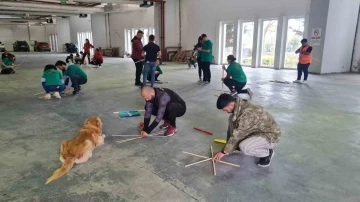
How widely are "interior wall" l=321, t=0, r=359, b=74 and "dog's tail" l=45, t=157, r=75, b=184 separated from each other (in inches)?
Result: 355

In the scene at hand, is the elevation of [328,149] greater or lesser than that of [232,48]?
lesser

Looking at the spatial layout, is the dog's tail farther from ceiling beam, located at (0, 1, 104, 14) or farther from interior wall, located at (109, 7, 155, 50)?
ceiling beam, located at (0, 1, 104, 14)

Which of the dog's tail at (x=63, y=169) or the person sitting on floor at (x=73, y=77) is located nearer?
the dog's tail at (x=63, y=169)

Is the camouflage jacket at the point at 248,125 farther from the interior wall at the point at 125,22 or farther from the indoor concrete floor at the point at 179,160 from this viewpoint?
the interior wall at the point at 125,22

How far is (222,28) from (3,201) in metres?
12.0

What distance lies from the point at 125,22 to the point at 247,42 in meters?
10.1

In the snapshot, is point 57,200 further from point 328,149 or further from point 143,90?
point 328,149

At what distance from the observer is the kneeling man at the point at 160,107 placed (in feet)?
9.71

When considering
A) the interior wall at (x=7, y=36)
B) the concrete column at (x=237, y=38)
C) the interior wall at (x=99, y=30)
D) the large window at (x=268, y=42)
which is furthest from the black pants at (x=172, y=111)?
the interior wall at (x=7, y=36)

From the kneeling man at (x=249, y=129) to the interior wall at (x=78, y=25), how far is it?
76.9 feet

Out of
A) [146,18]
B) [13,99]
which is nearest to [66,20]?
[146,18]

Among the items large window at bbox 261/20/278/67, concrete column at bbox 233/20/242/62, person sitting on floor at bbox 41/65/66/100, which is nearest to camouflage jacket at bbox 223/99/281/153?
person sitting on floor at bbox 41/65/66/100

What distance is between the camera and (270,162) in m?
2.55

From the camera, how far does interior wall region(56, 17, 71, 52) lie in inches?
1055
